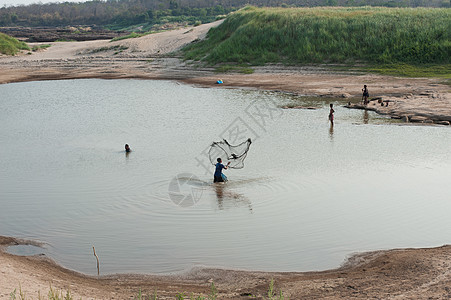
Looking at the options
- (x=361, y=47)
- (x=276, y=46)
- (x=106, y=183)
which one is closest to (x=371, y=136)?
(x=106, y=183)

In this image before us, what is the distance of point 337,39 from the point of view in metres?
40.4

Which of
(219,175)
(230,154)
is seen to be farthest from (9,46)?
(219,175)

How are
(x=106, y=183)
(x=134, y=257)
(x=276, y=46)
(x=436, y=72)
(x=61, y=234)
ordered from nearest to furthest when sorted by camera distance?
1. (x=134, y=257)
2. (x=61, y=234)
3. (x=106, y=183)
4. (x=436, y=72)
5. (x=276, y=46)

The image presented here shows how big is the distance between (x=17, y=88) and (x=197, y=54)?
15374 millimetres

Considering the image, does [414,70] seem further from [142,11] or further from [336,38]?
[142,11]

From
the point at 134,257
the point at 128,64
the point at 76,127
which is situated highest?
the point at 128,64

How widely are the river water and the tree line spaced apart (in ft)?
214

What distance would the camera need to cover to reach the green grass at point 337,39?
3781 cm

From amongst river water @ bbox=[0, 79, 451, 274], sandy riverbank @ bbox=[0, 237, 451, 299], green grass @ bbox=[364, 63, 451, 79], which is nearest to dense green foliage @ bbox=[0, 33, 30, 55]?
river water @ bbox=[0, 79, 451, 274]

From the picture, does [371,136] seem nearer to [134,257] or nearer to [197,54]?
[134,257]

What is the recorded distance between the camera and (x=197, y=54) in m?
46.3

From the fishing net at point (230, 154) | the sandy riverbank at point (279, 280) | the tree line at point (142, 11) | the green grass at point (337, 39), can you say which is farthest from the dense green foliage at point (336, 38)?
the tree line at point (142, 11)

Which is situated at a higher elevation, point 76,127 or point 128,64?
point 128,64

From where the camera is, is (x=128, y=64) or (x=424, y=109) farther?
(x=128, y=64)
